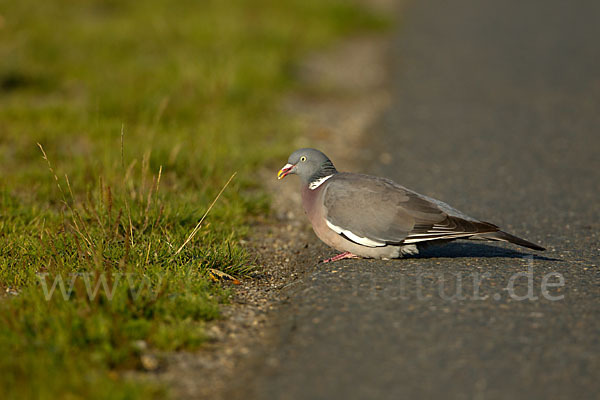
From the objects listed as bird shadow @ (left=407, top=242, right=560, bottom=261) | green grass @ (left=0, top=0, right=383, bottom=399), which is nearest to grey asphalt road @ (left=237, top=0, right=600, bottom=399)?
bird shadow @ (left=407, top=242, right=560, bottom=261)

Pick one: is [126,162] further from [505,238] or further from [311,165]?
[505,238]

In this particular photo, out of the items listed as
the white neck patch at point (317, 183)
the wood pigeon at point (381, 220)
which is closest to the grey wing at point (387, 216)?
the wood pigeon at point (381, 220)

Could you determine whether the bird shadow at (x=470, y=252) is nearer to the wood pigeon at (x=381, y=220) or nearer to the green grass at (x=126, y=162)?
the wood pigeon at (x=381, y=220)

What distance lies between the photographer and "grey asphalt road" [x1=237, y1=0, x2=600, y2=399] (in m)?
3.14

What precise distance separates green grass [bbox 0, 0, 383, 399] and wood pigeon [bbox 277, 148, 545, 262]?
67 centimetres

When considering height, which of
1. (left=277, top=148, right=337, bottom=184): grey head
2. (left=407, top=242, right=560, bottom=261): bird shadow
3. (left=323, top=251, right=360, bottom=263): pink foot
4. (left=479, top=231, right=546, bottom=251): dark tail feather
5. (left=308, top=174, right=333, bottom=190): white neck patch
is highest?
(left=277, top=148, right=337, bottom=184): grey head

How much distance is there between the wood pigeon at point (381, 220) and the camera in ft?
13.9

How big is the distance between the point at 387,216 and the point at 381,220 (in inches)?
1.9

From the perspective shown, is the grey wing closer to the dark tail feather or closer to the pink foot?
the dark tail feather

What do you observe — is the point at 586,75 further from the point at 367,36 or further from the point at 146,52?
the point at 146,52

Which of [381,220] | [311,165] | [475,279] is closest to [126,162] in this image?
[311,165]

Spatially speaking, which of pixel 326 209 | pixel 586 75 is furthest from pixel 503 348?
pixel 586 75

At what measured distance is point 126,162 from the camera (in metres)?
6.01

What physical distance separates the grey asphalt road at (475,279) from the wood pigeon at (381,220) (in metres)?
0.16
